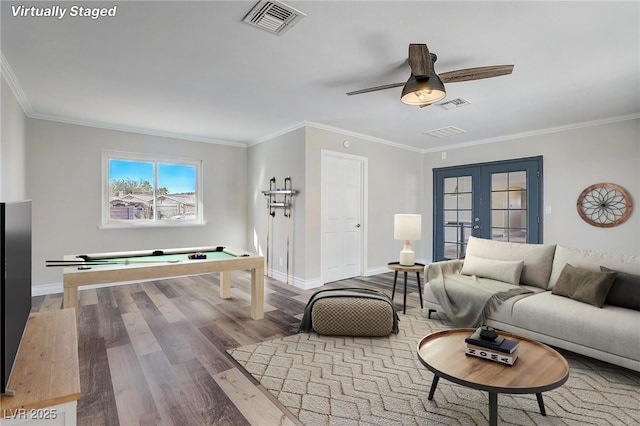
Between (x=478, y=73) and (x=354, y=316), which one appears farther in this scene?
(x=354, y=316)

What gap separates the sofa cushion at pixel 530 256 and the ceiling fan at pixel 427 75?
1.93 m

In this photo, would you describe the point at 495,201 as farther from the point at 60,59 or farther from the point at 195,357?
the point at 60,59

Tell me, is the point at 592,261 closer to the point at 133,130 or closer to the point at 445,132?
the point at 445,132

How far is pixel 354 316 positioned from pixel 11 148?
13.0 feet

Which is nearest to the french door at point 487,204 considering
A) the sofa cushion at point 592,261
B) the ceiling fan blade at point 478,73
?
the sofa cushion at point 592,261

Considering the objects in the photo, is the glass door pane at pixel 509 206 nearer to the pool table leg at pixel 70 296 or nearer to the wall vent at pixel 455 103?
the wall vent at pixel 455 103

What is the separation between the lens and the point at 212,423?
6.01ft

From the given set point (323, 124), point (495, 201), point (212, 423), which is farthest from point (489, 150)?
point (212, 423)

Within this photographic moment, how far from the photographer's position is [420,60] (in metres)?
2.34

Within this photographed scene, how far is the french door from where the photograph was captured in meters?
5.34

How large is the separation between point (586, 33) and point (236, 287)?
15.5 feet

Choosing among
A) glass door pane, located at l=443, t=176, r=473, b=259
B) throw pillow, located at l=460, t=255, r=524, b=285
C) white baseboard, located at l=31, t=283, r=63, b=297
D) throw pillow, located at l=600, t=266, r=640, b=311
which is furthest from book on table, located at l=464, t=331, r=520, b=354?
white baseboard, located at l=31, t=283, r=63, b=297

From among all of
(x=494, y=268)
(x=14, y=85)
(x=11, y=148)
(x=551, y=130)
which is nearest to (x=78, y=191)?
(x=11, y=148)

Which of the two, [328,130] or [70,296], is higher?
[328,130]
